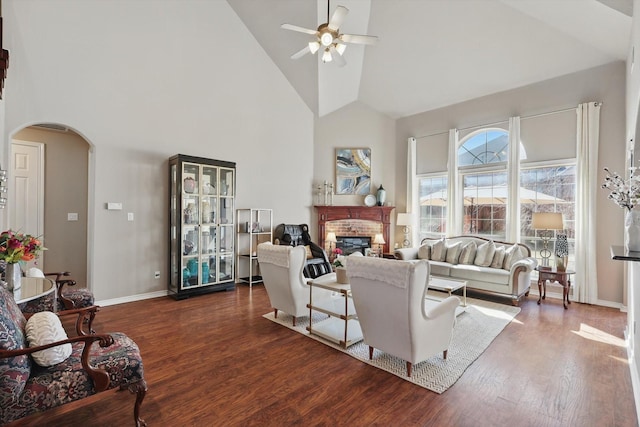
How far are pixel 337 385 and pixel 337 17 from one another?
12.3 ft

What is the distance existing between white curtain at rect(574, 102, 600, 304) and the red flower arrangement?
6.58 m

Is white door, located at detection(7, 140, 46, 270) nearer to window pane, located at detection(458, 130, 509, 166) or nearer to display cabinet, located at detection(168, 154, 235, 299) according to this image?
display cabinet, located at detection(168, 154, 235, 299)

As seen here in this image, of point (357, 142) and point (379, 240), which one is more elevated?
point (357, 142)

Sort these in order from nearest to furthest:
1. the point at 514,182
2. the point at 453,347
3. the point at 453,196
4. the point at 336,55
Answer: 1. the point at 453,347
2. the point at 336,55
3. the point at 514,182
4. the point at 453,196

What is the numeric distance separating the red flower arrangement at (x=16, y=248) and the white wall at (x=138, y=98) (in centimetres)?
192

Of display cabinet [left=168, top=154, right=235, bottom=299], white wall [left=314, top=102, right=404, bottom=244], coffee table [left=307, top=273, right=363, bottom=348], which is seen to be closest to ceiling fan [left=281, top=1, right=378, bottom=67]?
display cabinet [left=168, top=154, right=235, bottom=299]

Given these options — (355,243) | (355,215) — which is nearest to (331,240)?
(355,243)

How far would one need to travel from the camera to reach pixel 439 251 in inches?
229

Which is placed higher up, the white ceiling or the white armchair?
the white ceiling

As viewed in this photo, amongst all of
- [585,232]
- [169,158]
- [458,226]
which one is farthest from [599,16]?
[169,158]

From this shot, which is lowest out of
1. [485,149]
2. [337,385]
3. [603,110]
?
[337,385]

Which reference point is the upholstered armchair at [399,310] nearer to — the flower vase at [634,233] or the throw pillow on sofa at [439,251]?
the flower vase at [634,233]

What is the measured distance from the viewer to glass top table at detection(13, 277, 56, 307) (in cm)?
227

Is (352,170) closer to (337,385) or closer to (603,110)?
(603,110)
